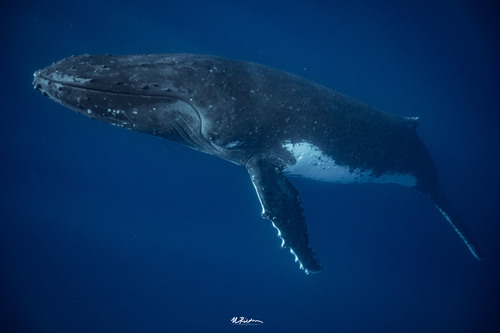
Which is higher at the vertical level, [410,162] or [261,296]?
[410,162]

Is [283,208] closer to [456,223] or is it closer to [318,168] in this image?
[318,168]

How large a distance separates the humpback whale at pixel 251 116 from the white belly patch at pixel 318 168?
0.03 m

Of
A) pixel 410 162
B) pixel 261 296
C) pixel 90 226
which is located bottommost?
pixel 261 296

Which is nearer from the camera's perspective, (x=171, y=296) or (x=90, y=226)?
(x=171, y=296)

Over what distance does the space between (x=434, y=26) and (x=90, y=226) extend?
112 ft

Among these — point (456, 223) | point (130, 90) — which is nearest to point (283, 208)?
point (130, 90)

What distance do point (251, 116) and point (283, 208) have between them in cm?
208

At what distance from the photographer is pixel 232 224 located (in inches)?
685

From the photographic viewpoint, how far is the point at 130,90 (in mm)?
4066

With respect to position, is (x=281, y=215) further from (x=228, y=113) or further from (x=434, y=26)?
(x=434, y=26)

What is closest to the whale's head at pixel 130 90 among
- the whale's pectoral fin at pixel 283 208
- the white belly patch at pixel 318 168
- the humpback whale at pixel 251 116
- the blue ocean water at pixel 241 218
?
the humpback whale at pixel 251 116

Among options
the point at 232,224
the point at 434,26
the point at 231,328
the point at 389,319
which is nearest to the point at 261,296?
the point at 231,328

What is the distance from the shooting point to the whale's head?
3.77 m

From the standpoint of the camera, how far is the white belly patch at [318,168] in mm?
6363
